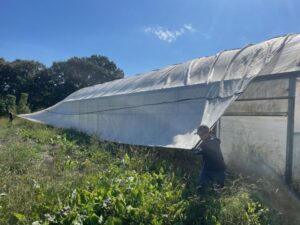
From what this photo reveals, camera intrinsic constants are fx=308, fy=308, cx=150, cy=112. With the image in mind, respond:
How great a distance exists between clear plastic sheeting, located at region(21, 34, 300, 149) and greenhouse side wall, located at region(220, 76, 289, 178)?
0.40 meters

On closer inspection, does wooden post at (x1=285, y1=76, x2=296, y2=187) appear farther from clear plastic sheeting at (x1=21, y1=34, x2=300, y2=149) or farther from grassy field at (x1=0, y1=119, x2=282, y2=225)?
grassy field at (x1=0, y1=119, x2=282, y2=225)

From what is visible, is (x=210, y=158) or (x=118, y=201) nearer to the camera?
(x=118, y=201)

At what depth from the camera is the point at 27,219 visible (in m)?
2.97

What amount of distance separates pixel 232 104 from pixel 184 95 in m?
1.02

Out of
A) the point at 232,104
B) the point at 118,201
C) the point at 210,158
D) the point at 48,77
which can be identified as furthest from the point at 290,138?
the point at 48,77

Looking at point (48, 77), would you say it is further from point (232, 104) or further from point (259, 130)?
point (259, 130)

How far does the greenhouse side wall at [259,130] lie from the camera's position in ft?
17.5

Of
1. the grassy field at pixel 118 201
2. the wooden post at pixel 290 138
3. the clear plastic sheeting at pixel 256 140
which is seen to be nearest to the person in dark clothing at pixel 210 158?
the grassy field at pixel 118 201

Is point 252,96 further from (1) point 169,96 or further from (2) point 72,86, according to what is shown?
(2) point 72,86

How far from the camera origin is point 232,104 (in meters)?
6.49

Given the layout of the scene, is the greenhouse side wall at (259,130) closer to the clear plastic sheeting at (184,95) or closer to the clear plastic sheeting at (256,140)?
the clear plastic sheeting at (256,140)

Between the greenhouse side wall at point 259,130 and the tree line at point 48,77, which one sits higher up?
the tree line at point 48,77

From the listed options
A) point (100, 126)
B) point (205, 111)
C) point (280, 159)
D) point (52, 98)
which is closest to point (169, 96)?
point (205, 111)

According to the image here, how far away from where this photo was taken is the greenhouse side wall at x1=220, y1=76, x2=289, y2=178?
5.32 meters
